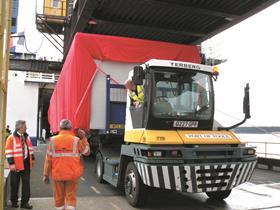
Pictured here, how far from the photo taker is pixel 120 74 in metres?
11.1

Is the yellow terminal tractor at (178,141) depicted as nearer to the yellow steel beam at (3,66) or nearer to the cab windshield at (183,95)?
the cab windshield at (183,95)

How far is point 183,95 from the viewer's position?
28.2 ft

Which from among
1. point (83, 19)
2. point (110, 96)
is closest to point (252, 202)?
point (110, 96)

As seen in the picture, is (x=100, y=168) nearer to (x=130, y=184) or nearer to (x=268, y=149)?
(x=130, y=184)

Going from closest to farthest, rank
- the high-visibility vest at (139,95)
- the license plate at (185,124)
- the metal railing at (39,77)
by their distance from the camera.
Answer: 1. the license plate at (185,124)
2. the high-visibility vest at (139,95)
3. the metal railing at (39,77)

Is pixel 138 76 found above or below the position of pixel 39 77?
below

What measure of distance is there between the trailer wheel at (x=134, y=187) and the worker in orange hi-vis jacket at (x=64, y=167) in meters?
1.94

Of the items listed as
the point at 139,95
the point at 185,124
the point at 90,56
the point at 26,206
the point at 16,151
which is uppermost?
the point at 90,56

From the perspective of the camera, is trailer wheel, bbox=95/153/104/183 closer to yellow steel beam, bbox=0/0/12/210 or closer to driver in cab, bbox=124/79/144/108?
driver in cab, bbox=124/79/144/108

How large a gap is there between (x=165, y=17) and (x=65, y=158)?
827 cm

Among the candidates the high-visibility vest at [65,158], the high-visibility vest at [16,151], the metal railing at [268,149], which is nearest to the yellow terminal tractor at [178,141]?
the high-visibility vest at [65,158]

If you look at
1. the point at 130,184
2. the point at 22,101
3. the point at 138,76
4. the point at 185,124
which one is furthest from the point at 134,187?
the point at 22,101

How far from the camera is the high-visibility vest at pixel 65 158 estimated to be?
6.38 meters

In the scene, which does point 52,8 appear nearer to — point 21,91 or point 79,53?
point 21,91
